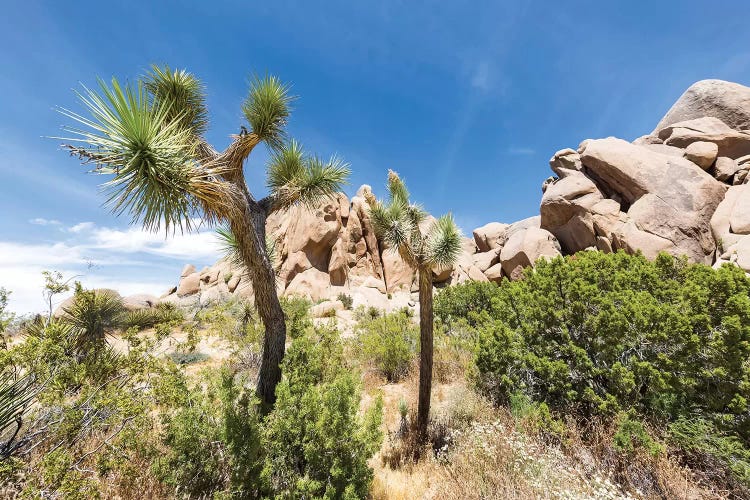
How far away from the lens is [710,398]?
3.87m

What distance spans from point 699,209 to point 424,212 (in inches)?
744

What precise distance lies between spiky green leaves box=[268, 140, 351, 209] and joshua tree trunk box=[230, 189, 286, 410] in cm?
84

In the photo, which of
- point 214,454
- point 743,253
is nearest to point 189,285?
point 214,454

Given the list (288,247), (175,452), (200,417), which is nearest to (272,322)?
(200,417)

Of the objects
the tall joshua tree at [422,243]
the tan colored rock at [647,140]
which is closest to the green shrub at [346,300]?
the tall joshua tree at [422,243]

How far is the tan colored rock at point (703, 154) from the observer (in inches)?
697

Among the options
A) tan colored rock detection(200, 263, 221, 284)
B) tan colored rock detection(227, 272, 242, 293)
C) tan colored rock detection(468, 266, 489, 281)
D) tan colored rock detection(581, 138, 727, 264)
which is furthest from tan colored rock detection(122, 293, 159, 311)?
tan colored rock detection(581, 138, 727, 264)

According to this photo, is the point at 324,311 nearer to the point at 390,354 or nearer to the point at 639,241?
the point at 390,354

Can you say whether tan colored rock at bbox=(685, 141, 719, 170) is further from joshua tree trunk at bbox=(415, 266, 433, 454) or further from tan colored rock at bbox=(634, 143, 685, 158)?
joshua tree trunk at bbox=(415, 266, 433, 454)

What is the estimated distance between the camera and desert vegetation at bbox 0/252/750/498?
3059mm

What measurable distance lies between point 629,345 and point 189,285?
37.1m

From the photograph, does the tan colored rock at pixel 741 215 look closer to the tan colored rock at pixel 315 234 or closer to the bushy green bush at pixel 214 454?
the bushy green bush at pixel 214 454

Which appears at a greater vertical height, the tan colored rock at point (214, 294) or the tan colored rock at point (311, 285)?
the tan colored rock at point (311, 285)

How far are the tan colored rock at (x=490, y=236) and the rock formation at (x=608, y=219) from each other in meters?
0.10
